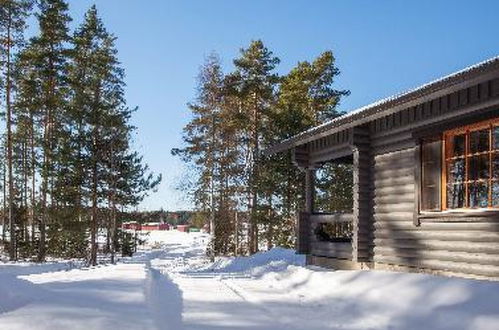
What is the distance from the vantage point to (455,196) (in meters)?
9.26

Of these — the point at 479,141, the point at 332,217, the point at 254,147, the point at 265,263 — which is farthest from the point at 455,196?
the point at 254,147

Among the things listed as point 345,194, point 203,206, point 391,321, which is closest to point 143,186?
point 203,206

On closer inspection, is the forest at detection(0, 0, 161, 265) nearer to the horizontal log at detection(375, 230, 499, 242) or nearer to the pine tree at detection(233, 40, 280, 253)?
the pine tree at detection(233, 40, 280, 253)

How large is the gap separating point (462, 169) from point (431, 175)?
746 millimetres

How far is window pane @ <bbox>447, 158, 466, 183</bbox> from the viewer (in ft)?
29.8

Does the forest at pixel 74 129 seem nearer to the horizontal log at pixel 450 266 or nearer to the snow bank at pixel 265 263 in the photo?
the snow bank at pixel 265 263

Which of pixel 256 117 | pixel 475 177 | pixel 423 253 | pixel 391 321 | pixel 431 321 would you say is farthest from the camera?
pixel 256 117

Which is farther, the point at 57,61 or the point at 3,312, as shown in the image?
the point at 57,61

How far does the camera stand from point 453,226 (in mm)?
9148

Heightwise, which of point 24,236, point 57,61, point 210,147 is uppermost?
point 57,61

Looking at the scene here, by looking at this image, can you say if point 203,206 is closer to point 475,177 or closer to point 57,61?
point 57,61

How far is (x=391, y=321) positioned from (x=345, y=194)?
73.4 ft

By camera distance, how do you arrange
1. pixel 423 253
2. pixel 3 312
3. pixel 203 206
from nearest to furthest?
pixel 3 312, pixel 423 253, pixel 203 206

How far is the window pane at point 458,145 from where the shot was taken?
29.8ft
